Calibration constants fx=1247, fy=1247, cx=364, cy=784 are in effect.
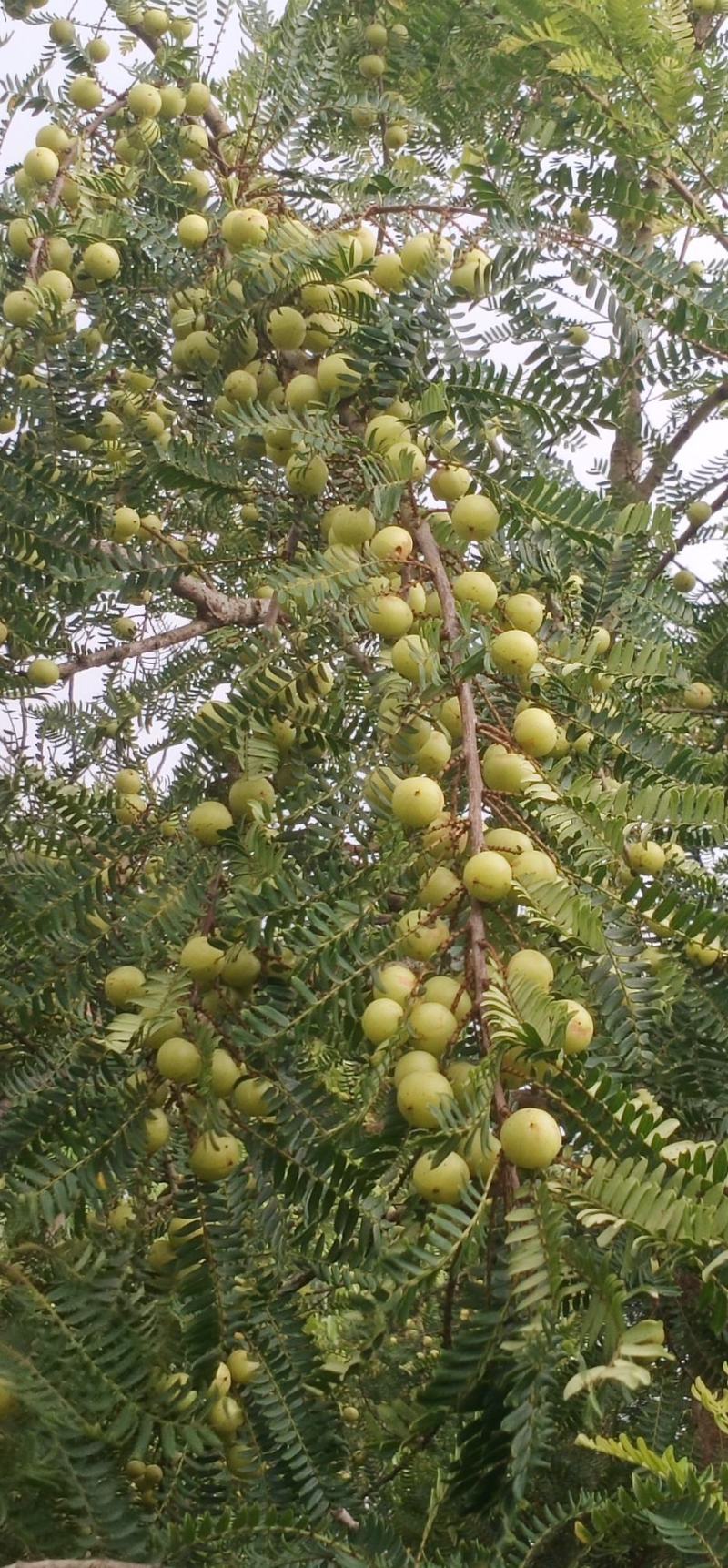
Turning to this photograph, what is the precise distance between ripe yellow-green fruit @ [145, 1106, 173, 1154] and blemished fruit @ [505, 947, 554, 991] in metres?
0.43

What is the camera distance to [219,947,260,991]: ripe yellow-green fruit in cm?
107

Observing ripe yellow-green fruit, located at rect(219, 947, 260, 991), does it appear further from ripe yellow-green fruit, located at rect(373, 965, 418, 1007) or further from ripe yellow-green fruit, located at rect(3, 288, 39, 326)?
ripe yellow-green fruit, located at rect(3, 288, 39, 326)

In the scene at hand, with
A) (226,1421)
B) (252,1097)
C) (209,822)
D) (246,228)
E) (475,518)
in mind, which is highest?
(246,228)

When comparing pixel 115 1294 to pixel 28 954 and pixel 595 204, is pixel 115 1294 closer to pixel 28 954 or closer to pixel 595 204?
pixel 28 954

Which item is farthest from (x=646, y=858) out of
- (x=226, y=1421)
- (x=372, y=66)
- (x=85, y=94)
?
(x=372, y=66)

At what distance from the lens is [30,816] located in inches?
71.7

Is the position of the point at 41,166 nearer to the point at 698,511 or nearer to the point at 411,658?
the point at 411,658

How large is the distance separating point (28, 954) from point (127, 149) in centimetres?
117

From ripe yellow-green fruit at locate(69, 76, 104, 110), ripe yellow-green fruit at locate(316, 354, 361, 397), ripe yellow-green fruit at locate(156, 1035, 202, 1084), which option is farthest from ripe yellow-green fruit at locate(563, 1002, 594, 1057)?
ripe yellow-green fruit at locate(69, 76, 104, 110)

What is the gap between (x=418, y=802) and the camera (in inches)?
36.1

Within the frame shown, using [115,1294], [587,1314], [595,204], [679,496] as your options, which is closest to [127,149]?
[595,204]

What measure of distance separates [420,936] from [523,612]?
35 cm

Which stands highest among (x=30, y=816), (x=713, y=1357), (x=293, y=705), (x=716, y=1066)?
(x=293, y=705)

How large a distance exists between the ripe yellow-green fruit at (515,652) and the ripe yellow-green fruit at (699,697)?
98 cm
